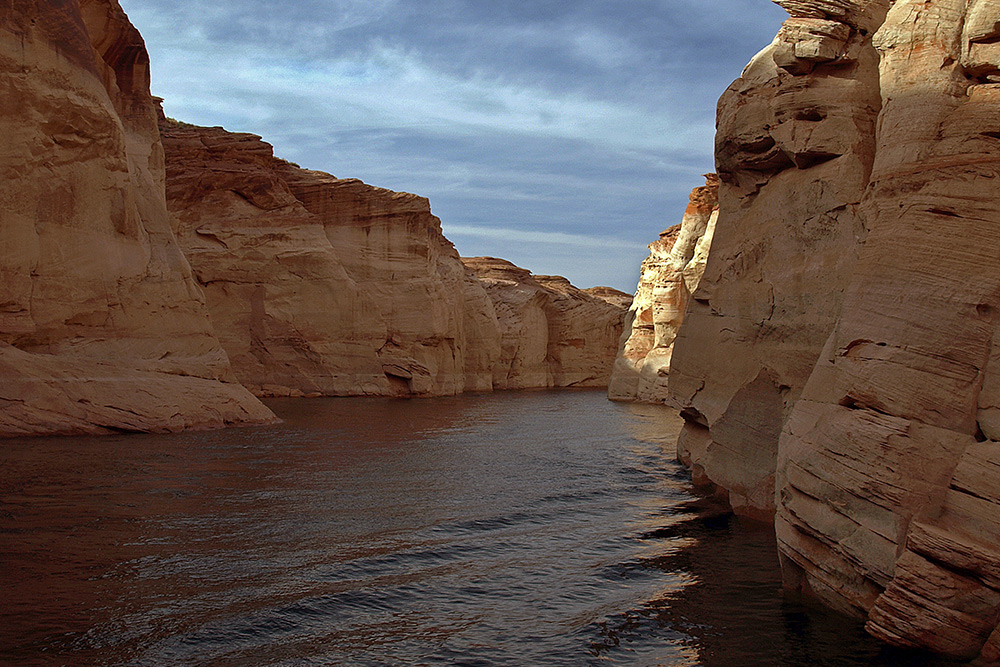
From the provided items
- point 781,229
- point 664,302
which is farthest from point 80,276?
point 664,302

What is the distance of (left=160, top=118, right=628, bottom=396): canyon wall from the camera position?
34.6 meters

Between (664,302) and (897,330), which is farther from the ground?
(664,302)

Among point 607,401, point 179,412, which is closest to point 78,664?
point 179,412

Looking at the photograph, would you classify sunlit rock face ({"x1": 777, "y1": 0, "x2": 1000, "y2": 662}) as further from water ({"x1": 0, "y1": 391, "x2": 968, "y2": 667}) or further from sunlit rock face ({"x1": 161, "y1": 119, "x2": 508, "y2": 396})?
sunlit rock face ({"x1": 161, "y1": 119, "x2": 508, "y2": 396})

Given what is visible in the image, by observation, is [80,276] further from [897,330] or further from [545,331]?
[545,331]

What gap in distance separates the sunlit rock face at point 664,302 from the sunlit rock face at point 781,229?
26.2 metres

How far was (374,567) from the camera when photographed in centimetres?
823

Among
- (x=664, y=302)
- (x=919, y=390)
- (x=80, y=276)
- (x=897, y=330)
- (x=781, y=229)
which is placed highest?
(x=664, y=302)

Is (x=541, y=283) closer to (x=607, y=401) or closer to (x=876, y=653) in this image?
(x=607, y=401)

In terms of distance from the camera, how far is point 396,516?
10.7m

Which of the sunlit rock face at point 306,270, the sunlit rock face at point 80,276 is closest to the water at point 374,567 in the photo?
the sunlit rock face at point 80,276

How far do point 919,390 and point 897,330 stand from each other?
56 centimetres

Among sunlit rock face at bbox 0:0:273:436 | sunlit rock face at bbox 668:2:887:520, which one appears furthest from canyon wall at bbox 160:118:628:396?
sunlit rock face at bbox 668:2:887:520

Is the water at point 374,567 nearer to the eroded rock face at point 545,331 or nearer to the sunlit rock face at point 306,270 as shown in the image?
the sunlit rock face at point 306,270
